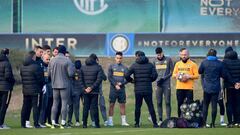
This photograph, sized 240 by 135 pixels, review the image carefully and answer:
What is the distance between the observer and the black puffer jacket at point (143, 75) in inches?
1059

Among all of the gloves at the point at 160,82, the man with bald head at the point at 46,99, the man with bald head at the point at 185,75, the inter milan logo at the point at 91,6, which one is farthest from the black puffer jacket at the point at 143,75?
the inter milan logo at the point at 91,6

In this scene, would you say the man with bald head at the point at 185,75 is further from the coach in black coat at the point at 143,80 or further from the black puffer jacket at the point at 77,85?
the black puffer jacket at the point at 77,85

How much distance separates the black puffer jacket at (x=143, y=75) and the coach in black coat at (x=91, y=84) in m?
0.94

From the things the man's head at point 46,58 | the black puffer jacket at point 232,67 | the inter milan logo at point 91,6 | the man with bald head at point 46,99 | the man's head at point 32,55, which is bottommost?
the man with bald head at point 46,99

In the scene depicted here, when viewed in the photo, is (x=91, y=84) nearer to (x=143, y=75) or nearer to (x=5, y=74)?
(x=143, y=75)

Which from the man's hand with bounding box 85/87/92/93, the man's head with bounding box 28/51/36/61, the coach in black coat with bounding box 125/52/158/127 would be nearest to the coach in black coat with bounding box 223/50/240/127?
the coach in black coat with bounding box 125/52/158/127

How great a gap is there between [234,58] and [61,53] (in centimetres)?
442

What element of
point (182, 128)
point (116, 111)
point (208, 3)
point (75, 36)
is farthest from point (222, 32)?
point (182, 128)

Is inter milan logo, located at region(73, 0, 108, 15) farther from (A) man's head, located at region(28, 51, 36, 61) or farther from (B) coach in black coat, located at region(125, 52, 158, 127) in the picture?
(A) man's head, located at region(28, 51, 36, 61)

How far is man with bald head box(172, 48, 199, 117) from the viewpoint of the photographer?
26859mm

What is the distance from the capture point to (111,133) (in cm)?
2347

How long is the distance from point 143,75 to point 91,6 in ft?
56.3

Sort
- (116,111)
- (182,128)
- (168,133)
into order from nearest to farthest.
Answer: (168,133)
(182,128)
(116,111)

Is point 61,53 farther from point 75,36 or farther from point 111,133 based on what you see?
point 75,36
